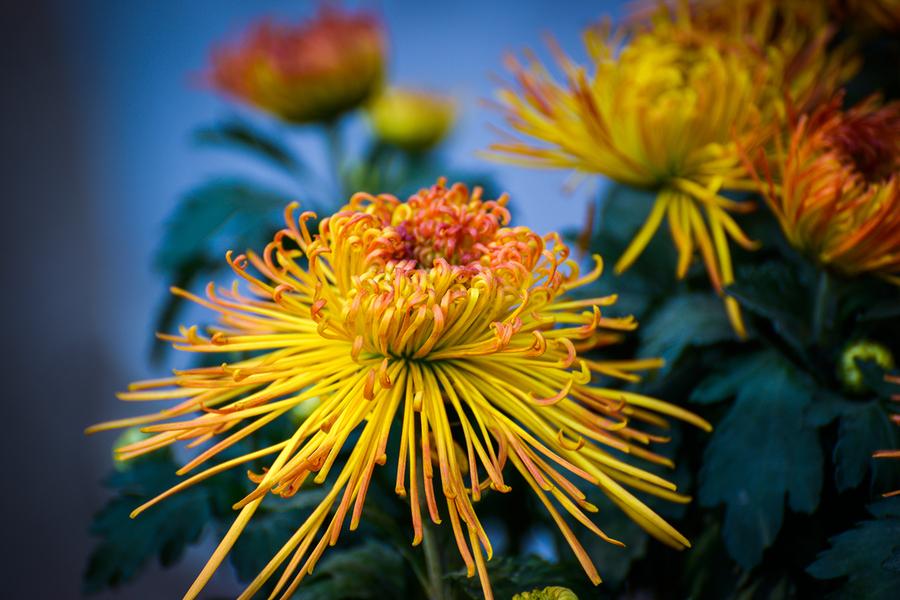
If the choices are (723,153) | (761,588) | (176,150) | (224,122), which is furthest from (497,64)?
(761,588)

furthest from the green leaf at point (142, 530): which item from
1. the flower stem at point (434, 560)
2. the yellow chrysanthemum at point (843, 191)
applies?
the yellow chrysanthemum at point (843, 191)

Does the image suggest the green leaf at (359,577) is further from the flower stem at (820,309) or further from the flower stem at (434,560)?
the flower stem at (820,309)

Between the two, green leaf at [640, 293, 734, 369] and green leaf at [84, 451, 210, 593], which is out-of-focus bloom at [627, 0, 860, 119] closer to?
green leaf at [640, 293, 734, 369]

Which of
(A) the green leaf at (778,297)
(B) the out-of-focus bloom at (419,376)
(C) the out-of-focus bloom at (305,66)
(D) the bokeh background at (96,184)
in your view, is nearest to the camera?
(B) the out-of-focus bloom at (419,376)

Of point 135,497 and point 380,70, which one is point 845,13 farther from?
point 135,497

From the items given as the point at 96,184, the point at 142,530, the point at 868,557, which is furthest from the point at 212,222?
the point at 96,184

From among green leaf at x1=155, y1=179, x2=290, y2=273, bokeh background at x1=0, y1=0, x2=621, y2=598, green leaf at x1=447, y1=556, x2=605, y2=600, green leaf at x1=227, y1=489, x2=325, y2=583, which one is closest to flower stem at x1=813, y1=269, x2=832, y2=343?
green leaf at x1=447, y1=556, x2=605, y2=600
